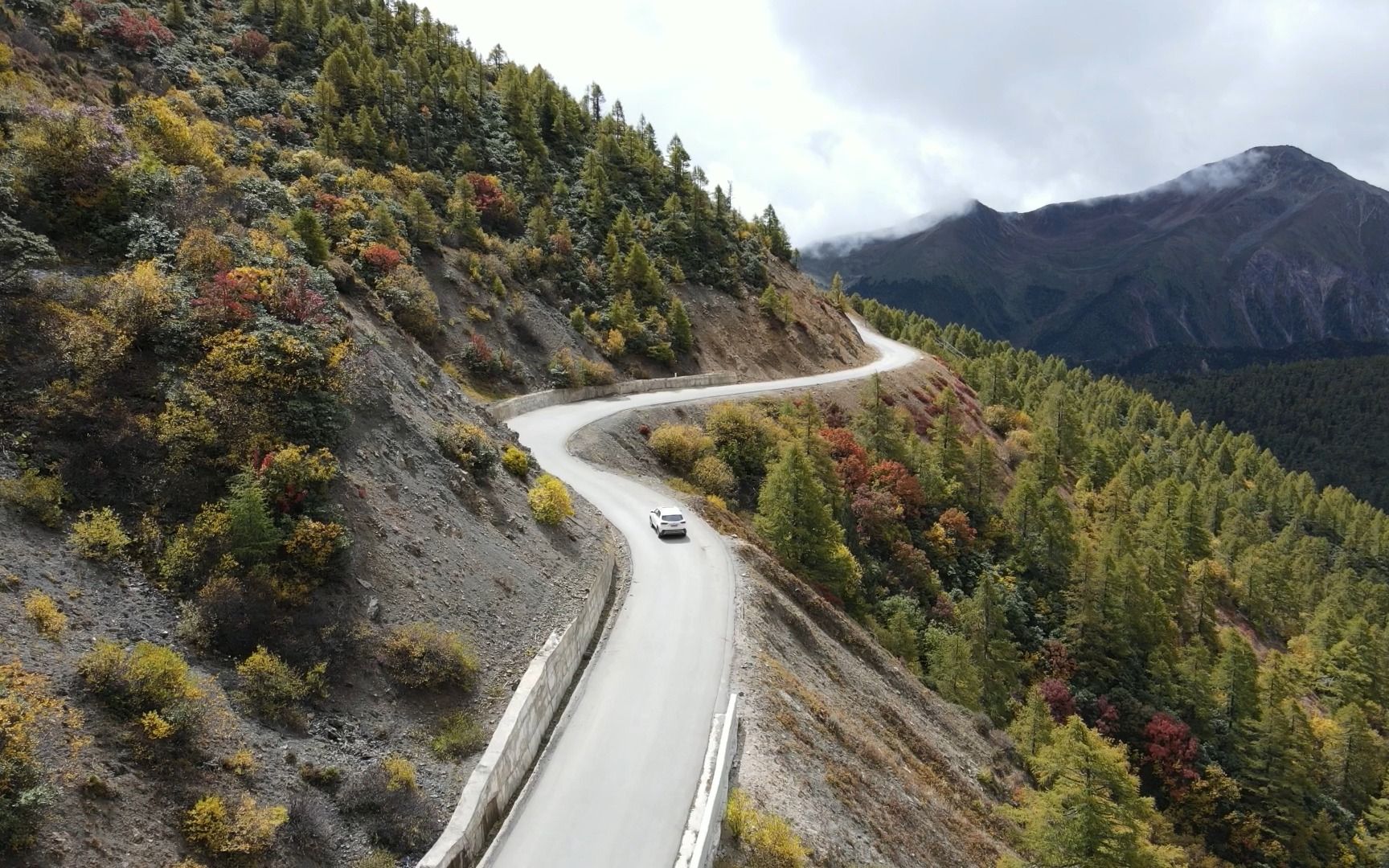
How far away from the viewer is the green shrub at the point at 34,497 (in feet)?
41.9

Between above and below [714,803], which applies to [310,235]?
above

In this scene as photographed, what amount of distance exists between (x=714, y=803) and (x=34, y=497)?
44.8 ft

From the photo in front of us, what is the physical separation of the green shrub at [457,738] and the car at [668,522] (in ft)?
48.3

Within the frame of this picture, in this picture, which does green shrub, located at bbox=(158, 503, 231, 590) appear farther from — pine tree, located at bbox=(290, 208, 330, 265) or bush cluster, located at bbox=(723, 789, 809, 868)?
pine tree, located at bbox=(290, 208, 330, 265)

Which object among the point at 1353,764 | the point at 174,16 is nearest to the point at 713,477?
the point at 1353,764

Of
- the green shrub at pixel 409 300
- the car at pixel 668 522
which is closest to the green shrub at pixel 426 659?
the car at pixel 668 522

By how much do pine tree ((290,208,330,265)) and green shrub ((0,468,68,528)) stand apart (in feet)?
52.3

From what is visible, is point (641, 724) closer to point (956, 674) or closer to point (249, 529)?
point (249, 529)

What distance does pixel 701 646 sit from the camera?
20.8 metres

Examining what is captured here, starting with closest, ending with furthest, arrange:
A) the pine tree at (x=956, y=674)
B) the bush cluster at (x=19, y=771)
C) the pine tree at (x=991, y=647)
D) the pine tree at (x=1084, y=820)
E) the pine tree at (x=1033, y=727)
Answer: the bush cluster at (x=19, y=771) < the pine tree at (x=1084, y=820) < the pine tree at (x=1033, y=727) < the pine tree at (x=956, y=674) < the pine tree at (x=991, y=647)

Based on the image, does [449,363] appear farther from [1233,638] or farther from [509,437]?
[1233,638]

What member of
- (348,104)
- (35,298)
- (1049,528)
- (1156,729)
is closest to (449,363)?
(35,298)

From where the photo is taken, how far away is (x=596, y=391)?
159 ft

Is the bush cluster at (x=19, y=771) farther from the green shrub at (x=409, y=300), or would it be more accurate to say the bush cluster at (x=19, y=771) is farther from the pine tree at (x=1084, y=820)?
the green shrub at (x=409, y=300)
